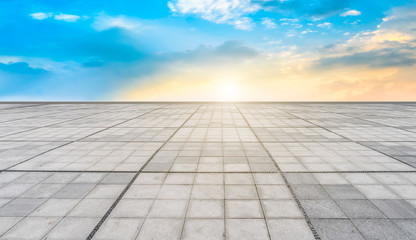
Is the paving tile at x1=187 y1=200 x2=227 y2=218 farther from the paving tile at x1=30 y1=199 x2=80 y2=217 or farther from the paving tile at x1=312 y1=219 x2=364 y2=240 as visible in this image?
the paving tile at x1=30 y1=199 x2=80 y2=217

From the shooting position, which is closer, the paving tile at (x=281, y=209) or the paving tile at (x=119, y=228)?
the paving tile at (x=119, y=228)

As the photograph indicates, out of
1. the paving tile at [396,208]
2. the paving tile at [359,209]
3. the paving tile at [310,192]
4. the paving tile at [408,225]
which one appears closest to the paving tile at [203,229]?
the paving tile at [310,192]

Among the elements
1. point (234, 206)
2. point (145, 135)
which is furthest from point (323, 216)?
point (145, 135)

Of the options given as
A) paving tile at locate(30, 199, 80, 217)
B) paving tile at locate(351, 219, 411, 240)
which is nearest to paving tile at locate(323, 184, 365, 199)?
paving tile at locate(351, 219, 411, 240)

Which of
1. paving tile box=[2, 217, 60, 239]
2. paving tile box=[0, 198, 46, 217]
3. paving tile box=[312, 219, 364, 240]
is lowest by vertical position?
paving tile box=[2, 217, 60, 239]

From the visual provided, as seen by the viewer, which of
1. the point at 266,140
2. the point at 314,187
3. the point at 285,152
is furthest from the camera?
the point at 266,140

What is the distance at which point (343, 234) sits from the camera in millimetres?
3432

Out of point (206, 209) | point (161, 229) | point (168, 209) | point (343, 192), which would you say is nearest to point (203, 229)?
point (206, 209)

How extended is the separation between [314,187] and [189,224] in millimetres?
3365

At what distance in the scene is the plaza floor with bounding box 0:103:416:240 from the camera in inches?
142

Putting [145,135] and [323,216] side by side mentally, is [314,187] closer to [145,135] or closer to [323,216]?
[323,216]

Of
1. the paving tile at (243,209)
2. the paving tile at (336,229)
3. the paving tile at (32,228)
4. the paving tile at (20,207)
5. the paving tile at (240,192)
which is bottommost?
the paving tile at (32,228)

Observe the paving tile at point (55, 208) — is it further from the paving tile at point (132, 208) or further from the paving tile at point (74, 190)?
the paving tile at point (132, 208)

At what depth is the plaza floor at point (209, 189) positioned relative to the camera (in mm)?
3611
